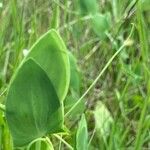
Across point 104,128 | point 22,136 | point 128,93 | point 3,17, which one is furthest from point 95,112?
point 22,136

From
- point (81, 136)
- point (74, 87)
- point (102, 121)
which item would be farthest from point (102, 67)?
point (81, 136)

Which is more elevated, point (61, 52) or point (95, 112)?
point (61, 52)

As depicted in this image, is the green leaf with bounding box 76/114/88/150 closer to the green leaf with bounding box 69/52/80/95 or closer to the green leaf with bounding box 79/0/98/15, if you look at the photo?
the green leaf with bounding box 69/52/80/95

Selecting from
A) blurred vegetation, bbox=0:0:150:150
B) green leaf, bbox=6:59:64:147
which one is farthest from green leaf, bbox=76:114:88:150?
blurred vegetation, bbox=0:0:150:150

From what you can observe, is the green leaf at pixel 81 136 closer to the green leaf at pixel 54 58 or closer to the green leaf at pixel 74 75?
the green leaf at pixel 54 58

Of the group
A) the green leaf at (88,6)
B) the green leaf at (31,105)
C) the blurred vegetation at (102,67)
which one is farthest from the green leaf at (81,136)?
the green leaf at (88,6)

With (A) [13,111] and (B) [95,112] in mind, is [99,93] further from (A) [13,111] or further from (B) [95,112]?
(A) [13,111]
